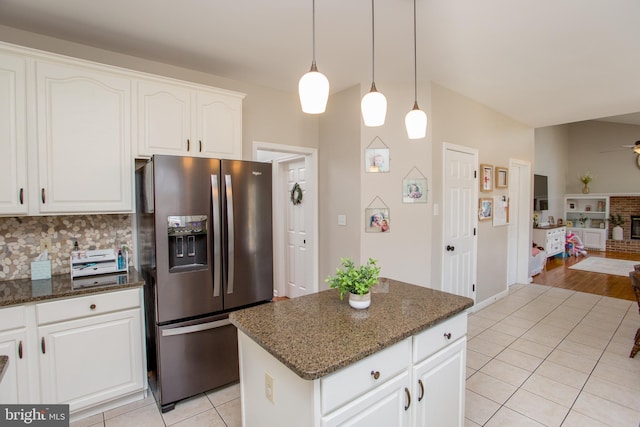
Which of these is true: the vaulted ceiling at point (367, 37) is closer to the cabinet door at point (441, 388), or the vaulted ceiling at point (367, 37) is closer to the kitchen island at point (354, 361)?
the kitchen island at point (354, 361)

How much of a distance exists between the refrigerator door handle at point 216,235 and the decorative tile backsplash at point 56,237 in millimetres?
882

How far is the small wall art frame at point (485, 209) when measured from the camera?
4047 mm

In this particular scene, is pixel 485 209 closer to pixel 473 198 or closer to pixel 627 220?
pixel 473 198

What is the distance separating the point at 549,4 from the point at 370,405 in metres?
2.57

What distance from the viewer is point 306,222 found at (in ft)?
12.7

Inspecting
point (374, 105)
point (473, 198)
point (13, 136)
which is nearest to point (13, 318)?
point (13, 136)

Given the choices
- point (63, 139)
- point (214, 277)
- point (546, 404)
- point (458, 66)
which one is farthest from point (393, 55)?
point (546, 404)

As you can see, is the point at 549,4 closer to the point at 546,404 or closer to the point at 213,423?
the point at 546,404

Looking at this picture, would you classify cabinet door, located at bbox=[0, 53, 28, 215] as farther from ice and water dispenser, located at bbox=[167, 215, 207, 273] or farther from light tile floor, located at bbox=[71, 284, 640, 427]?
light tile floor, located at bbox=[71, 284, 640, 427]

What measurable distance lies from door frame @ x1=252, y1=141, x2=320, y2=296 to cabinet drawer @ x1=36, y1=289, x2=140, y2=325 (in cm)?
178

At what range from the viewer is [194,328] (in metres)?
2.20

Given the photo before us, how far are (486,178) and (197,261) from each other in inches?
148

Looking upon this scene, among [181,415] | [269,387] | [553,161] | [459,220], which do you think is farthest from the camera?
[553,161]

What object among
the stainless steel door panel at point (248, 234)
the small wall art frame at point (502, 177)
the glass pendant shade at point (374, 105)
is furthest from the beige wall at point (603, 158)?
the stainless steel door panel at point (248, 234)
